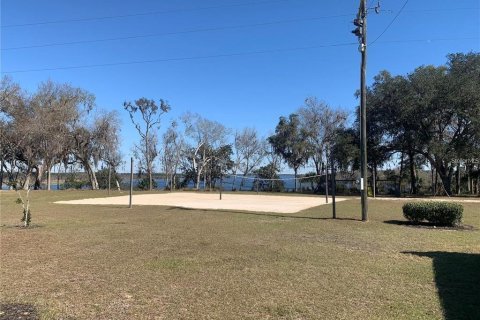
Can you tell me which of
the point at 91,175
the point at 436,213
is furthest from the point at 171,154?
the point at 436,213

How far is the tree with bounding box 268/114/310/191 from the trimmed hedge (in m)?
27.9

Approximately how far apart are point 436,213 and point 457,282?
22.0 feet

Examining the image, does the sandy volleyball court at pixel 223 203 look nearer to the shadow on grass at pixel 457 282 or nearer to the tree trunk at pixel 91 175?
the shadow on grass at pixel 457 282

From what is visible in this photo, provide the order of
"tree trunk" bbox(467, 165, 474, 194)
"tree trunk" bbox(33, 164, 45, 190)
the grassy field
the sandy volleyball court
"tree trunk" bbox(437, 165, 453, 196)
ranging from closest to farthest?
the grassy field
the sandy volleyball court
"tree trunk" bbox(437, 165, 453, 196)
"tree trunk" bbox(467, 165, 474, 194)
"tree trunk" bbox(33, 164, 45, 190)

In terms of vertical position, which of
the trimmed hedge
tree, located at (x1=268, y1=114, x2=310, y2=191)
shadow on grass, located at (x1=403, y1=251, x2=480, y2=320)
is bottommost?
shadow on grass, located at (x1=403, y1=251, x2=480, y2=320)

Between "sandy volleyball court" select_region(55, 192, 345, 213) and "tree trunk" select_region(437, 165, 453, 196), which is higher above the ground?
"tree trunk" select_region(437, 165, 453, 196)

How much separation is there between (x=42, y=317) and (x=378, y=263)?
470 cm

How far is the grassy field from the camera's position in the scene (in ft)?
14.0

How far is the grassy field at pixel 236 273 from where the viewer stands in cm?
426

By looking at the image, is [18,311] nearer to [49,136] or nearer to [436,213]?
[436,213]

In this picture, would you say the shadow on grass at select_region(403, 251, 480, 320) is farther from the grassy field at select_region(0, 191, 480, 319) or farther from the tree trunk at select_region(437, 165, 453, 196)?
the tree trunk at select_region(437, 165, 453, 196)

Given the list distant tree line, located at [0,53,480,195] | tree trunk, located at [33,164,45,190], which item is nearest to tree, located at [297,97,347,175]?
distant tree line, located at [0,53,480,195]

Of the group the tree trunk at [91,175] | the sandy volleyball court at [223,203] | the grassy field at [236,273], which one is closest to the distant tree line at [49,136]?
the tree trunk at [91,175]

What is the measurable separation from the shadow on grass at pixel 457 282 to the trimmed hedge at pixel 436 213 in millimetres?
4407
